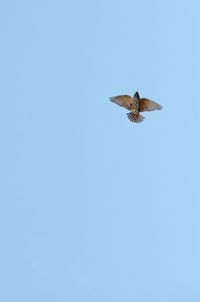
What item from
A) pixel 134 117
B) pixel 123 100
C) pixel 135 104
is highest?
pixel 123 100

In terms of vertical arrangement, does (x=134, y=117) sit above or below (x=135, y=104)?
below

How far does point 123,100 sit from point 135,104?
1.74ft

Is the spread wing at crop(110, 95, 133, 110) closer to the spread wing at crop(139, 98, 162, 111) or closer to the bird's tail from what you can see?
the bird's tail

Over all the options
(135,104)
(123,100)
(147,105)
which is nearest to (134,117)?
(135,104)

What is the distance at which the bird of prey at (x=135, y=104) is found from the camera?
A: 56.3 meters

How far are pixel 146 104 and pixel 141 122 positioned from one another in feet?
2.76

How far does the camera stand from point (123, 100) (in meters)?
56.5

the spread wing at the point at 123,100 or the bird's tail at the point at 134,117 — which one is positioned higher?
the spread wing at the point at 123,100

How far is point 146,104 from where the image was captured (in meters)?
56.4

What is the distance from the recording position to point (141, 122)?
56094 mm

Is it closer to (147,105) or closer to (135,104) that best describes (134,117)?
(135,104)

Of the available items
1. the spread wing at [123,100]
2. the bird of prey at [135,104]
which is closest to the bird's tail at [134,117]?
the bird of prey at [135,104]

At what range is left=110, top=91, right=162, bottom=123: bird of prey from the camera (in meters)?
56.3

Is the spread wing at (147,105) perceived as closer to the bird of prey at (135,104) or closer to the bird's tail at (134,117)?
the bird of prey at (135,104)
